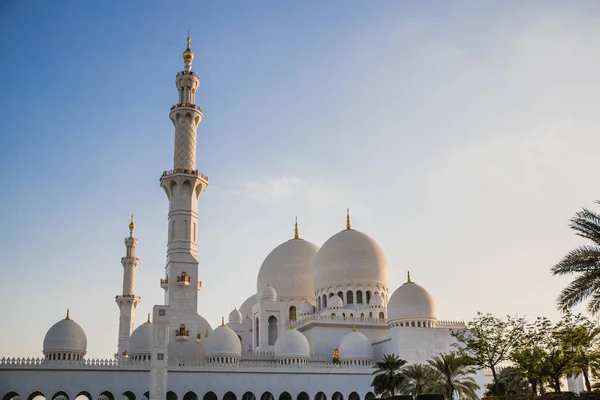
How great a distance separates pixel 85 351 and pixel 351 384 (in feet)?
54.2

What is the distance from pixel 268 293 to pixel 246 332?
13.9ft

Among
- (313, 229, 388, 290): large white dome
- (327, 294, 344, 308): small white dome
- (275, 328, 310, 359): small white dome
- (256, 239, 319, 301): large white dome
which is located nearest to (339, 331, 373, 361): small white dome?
(275, 328, 310, 359): small white dome

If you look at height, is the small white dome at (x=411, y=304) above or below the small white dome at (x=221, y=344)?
above

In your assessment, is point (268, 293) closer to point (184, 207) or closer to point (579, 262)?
point (184, 207)

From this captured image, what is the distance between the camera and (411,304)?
43.1m

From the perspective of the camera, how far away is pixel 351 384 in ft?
126

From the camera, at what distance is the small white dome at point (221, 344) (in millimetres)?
36594

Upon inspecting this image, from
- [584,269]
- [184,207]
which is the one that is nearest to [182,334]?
[184,207]

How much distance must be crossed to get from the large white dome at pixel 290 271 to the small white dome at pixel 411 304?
901cm

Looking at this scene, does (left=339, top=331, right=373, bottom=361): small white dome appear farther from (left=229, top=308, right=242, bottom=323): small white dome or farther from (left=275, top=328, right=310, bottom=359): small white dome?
(left=229, top=308, right=242, bottom=323): small white dome

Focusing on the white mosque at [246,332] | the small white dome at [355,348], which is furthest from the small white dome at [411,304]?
the small white dome at [355,348]

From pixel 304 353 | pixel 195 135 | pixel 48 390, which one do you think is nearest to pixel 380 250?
pixel 304 353

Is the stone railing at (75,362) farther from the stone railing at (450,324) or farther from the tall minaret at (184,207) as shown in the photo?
the stone railing at (450,324)

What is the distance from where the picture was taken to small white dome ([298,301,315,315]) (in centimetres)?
4808
